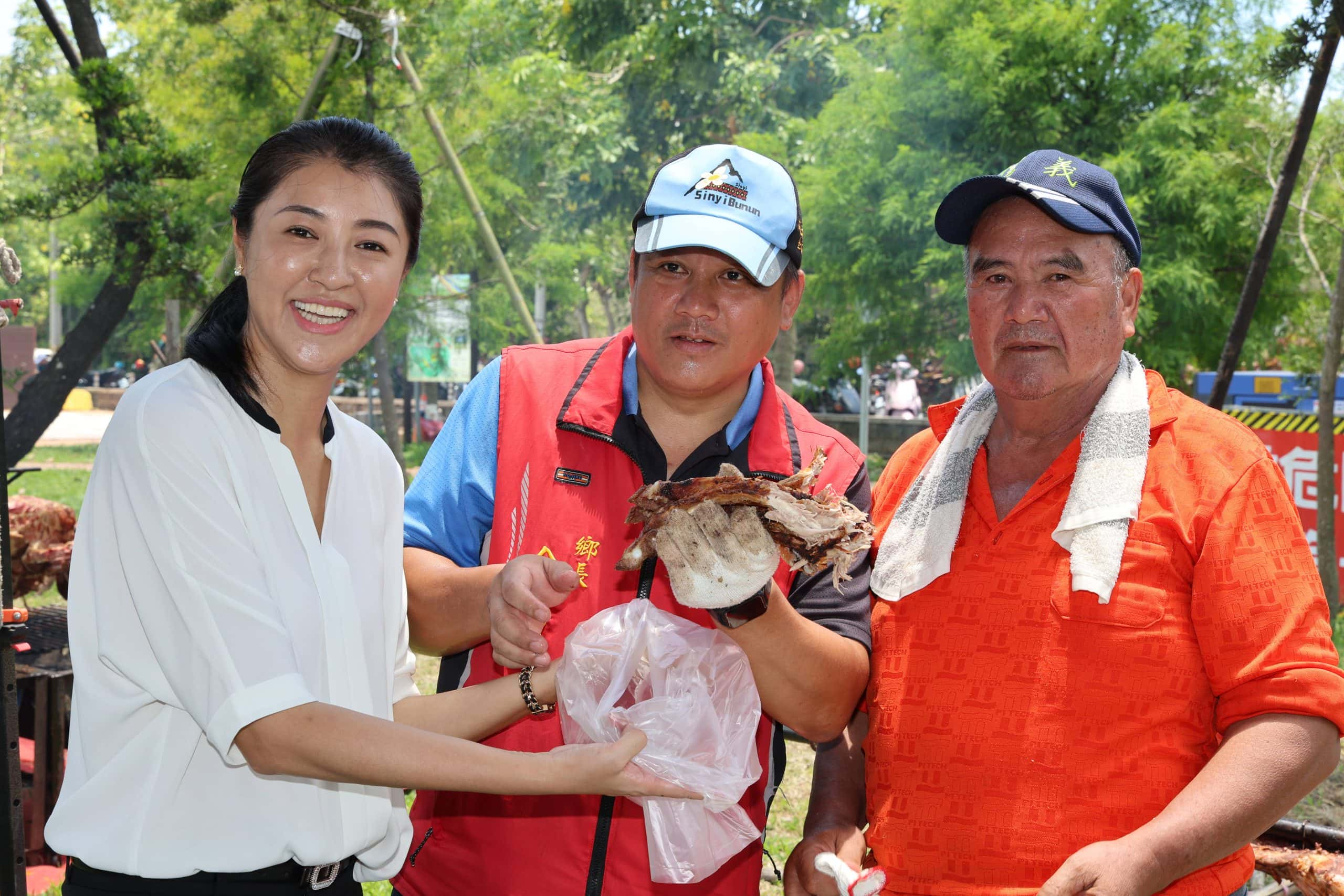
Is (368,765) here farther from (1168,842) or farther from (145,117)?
(145,117)

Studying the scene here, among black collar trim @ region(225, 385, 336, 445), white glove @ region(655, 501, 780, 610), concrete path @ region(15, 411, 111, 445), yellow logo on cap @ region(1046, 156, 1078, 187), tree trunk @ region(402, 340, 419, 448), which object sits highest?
yellow logo on cap @ region(1046, 156, 1078, 187)

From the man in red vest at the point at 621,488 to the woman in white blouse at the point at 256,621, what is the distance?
33cm

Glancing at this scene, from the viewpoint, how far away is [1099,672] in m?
2.03

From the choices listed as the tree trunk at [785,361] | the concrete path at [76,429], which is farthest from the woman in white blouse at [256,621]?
the concrete path at [76,429]

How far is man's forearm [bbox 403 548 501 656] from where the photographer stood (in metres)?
2.20

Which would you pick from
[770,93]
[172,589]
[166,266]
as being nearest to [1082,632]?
[172,589]

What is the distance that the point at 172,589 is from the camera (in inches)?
62.9

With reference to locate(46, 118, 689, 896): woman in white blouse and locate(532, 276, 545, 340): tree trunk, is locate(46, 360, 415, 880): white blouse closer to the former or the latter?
locate(46, 118, 689, 896): woman in white blouse

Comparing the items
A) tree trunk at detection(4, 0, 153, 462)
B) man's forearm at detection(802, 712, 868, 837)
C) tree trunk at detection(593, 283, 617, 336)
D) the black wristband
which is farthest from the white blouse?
tree trunk at detection(593, 283, 617, 336)

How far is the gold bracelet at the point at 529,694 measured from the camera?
2.16 meters

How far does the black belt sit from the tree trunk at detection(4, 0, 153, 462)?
22.8 feet

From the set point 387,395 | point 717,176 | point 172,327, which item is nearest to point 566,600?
point 717,176

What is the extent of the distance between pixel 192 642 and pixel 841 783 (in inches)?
57.2

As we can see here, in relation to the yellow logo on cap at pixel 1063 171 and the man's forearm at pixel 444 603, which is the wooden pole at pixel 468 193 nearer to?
the man's forearm at pixel 444 603
